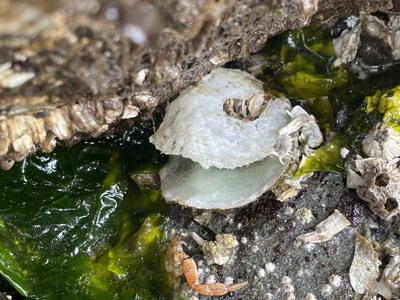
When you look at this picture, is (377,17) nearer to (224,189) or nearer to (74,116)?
(224,189)

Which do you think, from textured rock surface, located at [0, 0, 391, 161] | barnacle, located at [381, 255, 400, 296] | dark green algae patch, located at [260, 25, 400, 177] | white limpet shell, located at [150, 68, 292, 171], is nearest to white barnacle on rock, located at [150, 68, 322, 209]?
white limpet shell, located at [150, 68, 292, 171]

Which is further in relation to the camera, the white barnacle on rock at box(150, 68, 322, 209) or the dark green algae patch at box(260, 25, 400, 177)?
the dark green algae patch at box(260, 25, 400, 177)

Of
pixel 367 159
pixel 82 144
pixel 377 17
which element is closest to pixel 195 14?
pixel 367 159

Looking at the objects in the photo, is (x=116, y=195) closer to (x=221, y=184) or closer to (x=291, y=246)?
(x=221, y=184)

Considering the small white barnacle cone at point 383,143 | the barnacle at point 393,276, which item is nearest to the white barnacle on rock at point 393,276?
the barnacle at point 393,276

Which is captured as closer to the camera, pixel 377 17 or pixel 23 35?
pixel 23 35

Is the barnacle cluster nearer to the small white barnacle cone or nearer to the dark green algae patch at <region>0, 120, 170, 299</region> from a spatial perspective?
the small white barnacle cone

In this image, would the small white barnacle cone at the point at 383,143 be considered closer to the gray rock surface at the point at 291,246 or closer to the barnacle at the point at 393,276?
the gray rock surface at the point at 291,246
